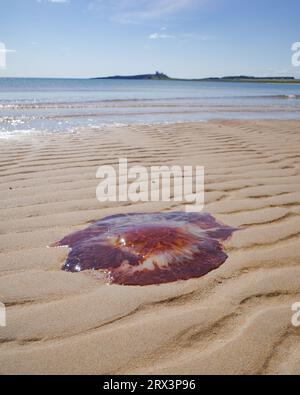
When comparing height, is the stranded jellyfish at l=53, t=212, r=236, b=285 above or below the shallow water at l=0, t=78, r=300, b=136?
below

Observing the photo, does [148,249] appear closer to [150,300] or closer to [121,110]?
[150,300]

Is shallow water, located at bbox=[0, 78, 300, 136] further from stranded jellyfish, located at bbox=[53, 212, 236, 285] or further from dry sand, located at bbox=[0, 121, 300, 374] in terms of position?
stranded jellyfish, located at bbox=[53, 212, 236, 285]

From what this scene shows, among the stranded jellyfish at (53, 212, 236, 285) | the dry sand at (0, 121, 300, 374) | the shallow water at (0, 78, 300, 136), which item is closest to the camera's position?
the dry sand at (0, 121, 300, 374)

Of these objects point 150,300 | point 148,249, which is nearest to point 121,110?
point 148,249

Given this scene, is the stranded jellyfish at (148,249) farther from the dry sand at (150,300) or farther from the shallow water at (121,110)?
the shallow water at (121,110)

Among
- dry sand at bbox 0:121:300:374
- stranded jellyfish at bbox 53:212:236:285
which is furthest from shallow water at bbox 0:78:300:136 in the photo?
stranded jellyfish at bbox 53:212:236:285

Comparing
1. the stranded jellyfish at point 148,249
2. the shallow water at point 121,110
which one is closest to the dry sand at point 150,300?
the stranded jellyfish at point 148,249
